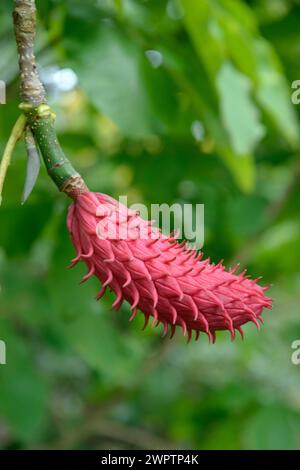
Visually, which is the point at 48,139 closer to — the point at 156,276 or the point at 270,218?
the point at 156,276

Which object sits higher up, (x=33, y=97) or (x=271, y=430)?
(x=271, y=430)

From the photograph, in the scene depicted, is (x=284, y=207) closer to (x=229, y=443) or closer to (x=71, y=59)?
(x=229, y=443)

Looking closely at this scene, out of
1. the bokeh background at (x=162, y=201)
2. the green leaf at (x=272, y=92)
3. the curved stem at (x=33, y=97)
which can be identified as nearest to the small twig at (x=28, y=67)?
the curved stem at (x=33, y=97)

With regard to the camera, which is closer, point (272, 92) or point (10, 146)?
point (10, 146)

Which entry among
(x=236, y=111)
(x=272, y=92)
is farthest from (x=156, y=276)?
(x=272, y=92)

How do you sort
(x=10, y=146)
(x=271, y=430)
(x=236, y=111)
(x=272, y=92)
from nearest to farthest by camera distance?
1. (x=10, y=146)
2. (x=236, y=111)
3. (x=272, y=92)
4. (x=271, y=430)

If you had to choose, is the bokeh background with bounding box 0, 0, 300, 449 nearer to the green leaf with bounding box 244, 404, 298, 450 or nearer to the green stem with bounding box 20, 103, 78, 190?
the green leaf with bounding box 244, 404, 298, 450

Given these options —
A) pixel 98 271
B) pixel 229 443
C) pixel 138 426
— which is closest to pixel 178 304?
pixel 98 271
